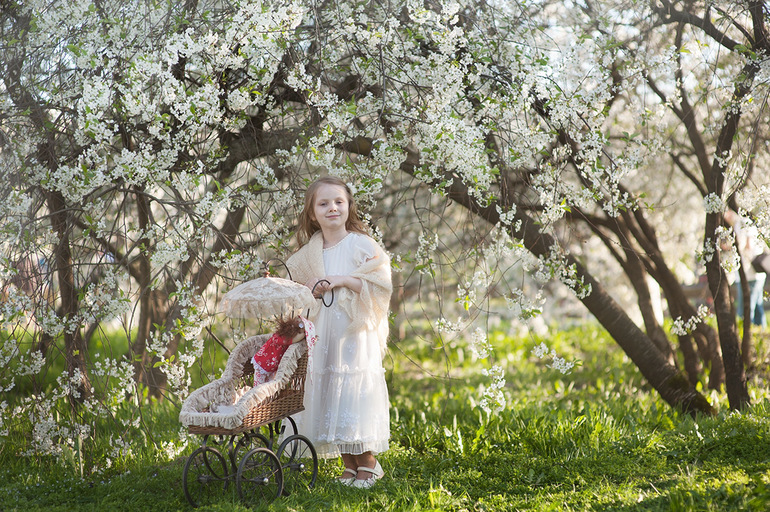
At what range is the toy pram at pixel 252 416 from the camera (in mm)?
2840

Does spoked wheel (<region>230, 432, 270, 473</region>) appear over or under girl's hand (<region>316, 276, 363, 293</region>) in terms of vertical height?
under

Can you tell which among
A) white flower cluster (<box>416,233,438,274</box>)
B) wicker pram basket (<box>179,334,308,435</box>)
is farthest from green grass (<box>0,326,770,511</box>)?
white flower cluster (<box>416,233,438,274</box>)

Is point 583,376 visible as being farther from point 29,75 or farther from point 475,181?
point 29,75

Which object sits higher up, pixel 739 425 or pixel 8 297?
pixel 8 297

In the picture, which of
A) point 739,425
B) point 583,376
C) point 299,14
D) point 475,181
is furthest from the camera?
point 583,376

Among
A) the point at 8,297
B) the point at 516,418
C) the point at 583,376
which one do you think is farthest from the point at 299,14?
the point at 583,376

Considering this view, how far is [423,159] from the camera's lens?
3561mm

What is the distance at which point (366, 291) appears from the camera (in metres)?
3.27

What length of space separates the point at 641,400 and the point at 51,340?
14.0 ft

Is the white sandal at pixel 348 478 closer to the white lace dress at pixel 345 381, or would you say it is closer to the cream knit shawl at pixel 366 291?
the white lace dress at pixel 345 381

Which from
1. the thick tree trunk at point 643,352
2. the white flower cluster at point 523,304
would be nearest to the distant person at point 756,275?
the thick tree trunk at point 643,352

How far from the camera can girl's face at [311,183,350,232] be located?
3.36 m

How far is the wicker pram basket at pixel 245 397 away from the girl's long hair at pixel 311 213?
1.96 ft

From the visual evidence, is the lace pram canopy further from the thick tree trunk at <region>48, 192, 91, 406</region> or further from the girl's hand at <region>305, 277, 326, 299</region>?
the thick tree trunk at <region>48, 192, 91, 406</region>
